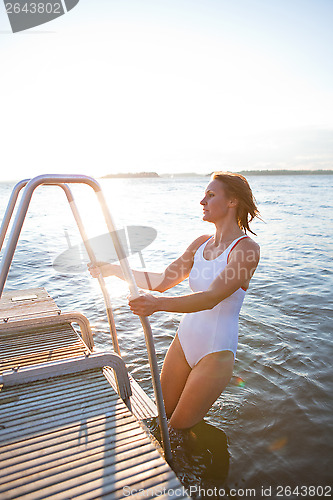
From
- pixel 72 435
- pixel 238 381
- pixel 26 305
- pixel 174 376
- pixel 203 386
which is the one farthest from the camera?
pixel 26 305

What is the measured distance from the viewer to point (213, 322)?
322cm

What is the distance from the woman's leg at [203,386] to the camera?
121 inches

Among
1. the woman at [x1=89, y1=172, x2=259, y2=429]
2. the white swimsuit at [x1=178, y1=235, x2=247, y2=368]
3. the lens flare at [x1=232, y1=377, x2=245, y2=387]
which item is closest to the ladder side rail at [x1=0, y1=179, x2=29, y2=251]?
the woman at [x1=89, y1=172, x2=259, y2=429]

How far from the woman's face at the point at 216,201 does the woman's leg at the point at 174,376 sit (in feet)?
4.45

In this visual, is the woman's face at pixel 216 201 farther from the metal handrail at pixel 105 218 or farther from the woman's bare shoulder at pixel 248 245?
the metal handrail at pixel 105 218

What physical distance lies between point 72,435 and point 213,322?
1499mm

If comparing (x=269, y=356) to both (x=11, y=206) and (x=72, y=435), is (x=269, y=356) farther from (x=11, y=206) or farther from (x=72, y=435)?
(x=11, y=206)

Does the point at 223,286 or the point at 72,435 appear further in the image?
the point at 223,286

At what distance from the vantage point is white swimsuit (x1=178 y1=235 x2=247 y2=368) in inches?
125

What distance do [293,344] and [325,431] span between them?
198cm

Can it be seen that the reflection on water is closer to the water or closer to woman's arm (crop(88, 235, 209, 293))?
the water

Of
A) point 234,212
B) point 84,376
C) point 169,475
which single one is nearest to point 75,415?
point 84,376

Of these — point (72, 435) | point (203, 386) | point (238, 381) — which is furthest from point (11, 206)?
point (238, 381)

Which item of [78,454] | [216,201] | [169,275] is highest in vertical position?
[216,201]
